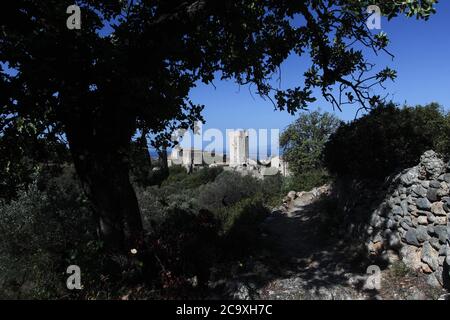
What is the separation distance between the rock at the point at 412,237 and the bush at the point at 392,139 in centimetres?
175

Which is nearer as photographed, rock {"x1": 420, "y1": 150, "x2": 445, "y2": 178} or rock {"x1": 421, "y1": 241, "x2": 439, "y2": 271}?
rock {"x1": 421, "y1": 241, "x2": 439, "y2": 271}

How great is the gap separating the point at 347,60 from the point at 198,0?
3.97m

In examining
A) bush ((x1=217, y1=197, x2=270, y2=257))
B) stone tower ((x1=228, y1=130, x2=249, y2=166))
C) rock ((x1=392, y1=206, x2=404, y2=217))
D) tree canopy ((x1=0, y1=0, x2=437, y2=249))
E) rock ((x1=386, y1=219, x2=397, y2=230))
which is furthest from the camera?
stone tower ((x1=228, y1=130, x2=249, y2=166))

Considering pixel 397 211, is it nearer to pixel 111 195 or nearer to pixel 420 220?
pixel 420 220

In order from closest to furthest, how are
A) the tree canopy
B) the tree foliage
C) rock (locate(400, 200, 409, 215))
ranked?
1. the tree canopy
2. rock (locate(400, 200, 409, 215))
3. the tree foliage

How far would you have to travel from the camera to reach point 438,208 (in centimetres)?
657

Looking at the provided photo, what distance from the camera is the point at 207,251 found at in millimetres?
7621

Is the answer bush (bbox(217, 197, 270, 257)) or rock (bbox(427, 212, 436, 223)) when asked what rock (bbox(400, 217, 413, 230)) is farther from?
bush (bbox(217, 197, 270, 257))

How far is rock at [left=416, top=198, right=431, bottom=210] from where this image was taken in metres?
6.84

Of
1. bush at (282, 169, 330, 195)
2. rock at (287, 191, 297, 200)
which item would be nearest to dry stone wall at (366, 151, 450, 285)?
rock at (287, 191, 297, 200)

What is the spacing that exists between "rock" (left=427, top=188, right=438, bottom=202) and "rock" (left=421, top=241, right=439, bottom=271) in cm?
84

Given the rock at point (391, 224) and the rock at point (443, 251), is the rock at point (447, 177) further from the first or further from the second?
the rock at point (391, 224)

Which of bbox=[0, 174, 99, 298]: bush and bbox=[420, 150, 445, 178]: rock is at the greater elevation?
bbox=[420, 150, 445, 178]: rock
